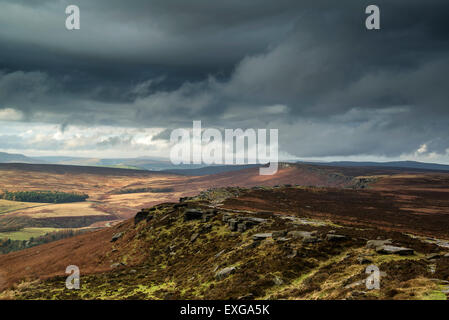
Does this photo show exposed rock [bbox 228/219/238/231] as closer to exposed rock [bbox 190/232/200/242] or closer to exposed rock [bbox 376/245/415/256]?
exposed rock [bbox 190/232/200/242]

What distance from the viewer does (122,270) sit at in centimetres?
5012

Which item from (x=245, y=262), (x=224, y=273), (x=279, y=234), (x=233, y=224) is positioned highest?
(x=279, y=234)

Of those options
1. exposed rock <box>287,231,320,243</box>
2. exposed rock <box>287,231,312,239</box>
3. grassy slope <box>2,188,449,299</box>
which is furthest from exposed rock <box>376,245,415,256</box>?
exposed rock <box>287,231,312,239</box>

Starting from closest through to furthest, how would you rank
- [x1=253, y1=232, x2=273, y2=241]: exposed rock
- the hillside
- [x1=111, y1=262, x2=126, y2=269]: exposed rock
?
the hillside < [x1=253, y1=232, x2=273, y2=241]: exposed rock < [x1=111, y1=262, x2=126, y2=269]: exposed rock

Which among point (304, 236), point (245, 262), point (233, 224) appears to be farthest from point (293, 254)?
point (233, 224)

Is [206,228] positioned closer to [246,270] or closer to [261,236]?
[261,236]

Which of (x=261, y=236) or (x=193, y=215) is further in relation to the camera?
(x=193, y=215)

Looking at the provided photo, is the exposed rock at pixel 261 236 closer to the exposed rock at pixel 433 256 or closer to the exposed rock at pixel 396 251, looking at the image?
the exposed rock at pixel 396 251

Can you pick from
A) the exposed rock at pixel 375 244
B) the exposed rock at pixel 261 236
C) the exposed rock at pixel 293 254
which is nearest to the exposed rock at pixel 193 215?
the exposed rock at pixel 261 236

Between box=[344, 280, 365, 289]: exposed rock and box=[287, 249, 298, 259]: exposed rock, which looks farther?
box=[287, 249, 298, 259]: exposed rock

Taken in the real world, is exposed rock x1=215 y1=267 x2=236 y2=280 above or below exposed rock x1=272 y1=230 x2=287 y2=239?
below
